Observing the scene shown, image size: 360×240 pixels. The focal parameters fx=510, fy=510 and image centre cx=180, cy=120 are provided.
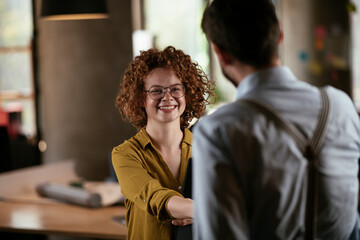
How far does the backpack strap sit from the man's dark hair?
115mm

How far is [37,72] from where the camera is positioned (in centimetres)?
442

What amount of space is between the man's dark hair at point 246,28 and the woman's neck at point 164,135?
0.32 meters

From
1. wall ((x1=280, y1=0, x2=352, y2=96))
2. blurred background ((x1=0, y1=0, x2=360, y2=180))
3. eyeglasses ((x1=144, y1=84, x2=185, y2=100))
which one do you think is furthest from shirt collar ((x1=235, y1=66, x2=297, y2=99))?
wall ((x1=280, y1=0, x2=352, y2=96))

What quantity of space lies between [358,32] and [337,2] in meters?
0.91

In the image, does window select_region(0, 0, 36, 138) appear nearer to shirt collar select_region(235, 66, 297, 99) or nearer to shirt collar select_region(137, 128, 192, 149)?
shirt collar select_region(137, 128, 192, 149)

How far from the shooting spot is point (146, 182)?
4.26 ft

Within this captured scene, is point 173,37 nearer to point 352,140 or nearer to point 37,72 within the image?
point 37,72

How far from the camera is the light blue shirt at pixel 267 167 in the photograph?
1045mm

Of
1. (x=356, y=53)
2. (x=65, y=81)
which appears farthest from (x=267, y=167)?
(x=356, y=53)

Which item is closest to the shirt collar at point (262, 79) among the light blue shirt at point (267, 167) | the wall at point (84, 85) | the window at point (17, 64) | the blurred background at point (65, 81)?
the light blue shirt at point (267, 167)

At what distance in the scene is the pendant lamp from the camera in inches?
114

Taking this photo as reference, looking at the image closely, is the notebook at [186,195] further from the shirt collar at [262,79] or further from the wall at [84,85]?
the wall at [84,85]

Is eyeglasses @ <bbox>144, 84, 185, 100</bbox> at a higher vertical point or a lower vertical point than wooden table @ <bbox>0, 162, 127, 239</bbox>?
higher

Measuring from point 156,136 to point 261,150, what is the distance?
39cm
